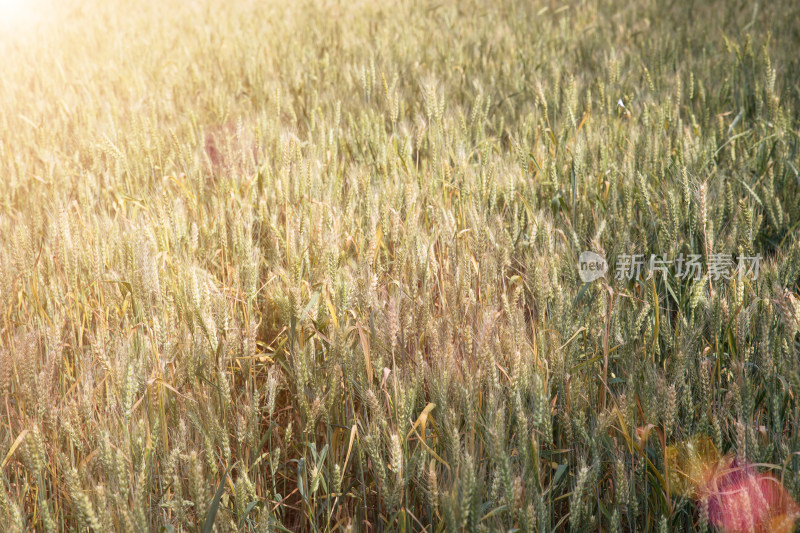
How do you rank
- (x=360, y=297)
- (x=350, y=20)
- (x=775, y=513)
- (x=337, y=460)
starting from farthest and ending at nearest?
(x=350, y=20) → (x=360, y=297) → (x=337, y=460) → (x=775, y=513)

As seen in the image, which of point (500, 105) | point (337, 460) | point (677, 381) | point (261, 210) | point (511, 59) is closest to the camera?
point (677, 381)

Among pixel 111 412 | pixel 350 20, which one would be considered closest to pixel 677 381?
pixel 111 412

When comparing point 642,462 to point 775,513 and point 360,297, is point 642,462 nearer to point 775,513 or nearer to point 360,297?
point 775,513

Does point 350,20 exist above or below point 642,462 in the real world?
above

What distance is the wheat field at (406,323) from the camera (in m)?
1.02

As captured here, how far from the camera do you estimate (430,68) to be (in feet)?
12.0

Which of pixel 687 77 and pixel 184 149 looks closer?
pixel 184 149

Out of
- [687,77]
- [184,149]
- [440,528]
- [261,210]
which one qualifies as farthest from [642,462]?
[687,77]

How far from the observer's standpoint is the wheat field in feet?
3.33

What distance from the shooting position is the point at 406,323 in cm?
125

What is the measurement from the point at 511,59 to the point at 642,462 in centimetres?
295

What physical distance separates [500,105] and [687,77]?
3.23 feet

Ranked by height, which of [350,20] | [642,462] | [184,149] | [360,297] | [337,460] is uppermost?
[350,20]

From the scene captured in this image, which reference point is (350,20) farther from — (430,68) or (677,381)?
(677,381)
